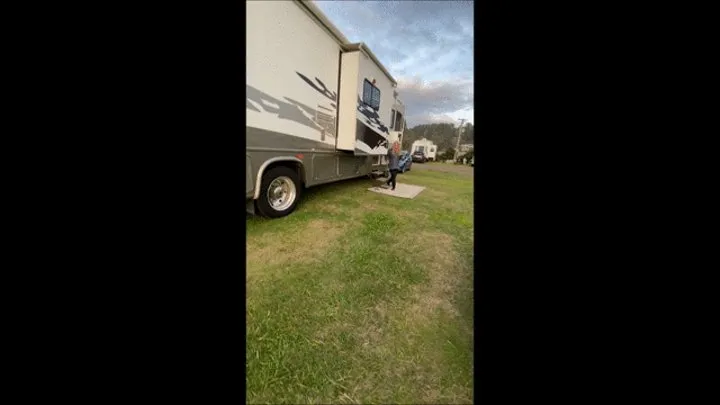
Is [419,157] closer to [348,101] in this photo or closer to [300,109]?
[348,101]

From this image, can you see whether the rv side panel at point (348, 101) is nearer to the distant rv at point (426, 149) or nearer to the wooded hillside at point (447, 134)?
the wooded hillside at point (447, 134)

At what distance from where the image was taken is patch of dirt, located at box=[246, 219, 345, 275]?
2205 millimetres

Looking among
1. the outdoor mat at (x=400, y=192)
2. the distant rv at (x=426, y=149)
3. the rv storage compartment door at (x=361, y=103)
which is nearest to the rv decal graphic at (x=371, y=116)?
the rv storage compartment door at (x=361, y=103)

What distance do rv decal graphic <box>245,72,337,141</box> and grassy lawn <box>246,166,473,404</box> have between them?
1.34 meters

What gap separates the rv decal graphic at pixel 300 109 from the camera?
2.35m

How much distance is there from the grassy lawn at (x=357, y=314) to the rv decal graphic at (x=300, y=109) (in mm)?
1336

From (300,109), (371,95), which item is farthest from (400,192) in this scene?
(300,109)

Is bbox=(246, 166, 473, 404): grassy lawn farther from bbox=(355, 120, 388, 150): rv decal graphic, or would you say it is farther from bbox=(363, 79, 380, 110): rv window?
bbox=(363, 79, 380, 110): rv window

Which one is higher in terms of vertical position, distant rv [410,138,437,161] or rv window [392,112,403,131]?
distant rv [410,138,437,161]

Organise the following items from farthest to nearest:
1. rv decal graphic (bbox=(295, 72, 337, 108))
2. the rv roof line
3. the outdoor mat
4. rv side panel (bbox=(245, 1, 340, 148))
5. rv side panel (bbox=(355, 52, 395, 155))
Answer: the outdoor mat < rv side panel (bbox=(355, 52, 395, 155)) < rv decal graphic (bbox=(295, 72, 337, 108)) < the rv roof line < rv side panel (bbox=(245, 1, 340, 148))

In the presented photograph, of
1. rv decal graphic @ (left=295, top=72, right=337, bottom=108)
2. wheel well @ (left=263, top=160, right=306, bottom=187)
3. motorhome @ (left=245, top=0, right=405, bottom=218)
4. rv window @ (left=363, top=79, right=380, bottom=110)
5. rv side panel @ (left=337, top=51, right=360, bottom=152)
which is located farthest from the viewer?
rv window @ (left=363, top=79, right=380, bottom=110)

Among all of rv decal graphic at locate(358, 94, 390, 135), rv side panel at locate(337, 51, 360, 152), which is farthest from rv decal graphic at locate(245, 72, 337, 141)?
rv decal graphic at locate(358, 94, 390, 135)
